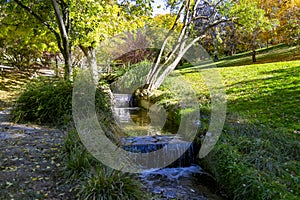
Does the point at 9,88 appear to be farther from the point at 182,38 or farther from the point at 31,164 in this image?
the point at 31,164

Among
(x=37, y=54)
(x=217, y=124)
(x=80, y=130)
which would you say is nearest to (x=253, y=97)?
(x=217, y=124)

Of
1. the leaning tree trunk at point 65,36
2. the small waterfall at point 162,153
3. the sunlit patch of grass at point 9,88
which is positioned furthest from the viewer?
the sunlit patch of grass at point 9,88

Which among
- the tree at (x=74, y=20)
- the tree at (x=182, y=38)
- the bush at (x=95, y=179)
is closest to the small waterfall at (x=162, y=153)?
the bush at (x=95, y=179)

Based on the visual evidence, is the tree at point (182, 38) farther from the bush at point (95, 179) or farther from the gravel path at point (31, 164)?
the bush at point (95, 179)

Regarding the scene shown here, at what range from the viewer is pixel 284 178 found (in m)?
3.24

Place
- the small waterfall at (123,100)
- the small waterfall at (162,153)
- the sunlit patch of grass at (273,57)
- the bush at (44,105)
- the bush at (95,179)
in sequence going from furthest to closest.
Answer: the sunlit patch of grass at (273,57)
the small waterfall at (123,100)
the bush at (44,105)
the small waterfall at (162,153)
the bush at (95,179)

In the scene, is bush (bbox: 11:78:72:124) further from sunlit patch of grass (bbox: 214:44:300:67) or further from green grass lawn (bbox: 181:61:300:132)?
sunlit patch of grass (bbox: 214:44:300:67)

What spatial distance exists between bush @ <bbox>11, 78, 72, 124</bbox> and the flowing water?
58.0 inches

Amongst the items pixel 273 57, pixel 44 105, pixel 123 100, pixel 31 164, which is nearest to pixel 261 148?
pixel 31 164

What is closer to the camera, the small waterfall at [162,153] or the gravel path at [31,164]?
the gravel path at [31,164]

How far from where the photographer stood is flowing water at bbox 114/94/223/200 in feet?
11.5

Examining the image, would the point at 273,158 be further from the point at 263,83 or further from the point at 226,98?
the point at 263,83

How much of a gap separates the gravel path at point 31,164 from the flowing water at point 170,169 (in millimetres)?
1214

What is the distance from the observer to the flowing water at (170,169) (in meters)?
3.51
